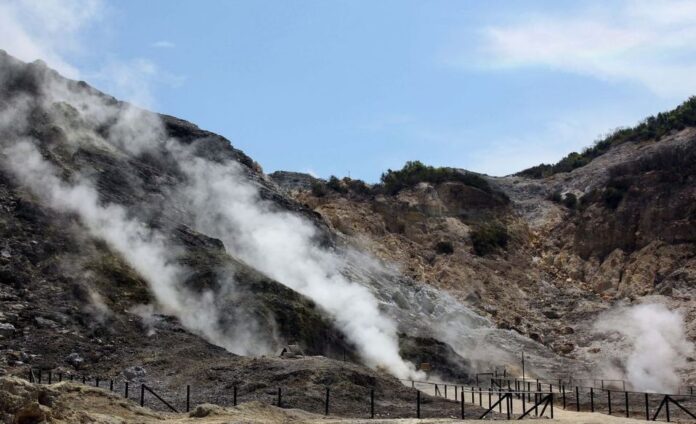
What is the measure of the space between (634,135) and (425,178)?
24875 millimetres

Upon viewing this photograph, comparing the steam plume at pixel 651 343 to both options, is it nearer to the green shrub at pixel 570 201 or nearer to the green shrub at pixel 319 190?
the green shrub at pixel 570 201

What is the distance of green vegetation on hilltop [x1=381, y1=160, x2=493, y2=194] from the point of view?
9328 cm

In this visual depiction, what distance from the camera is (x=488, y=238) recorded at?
85.4 meters

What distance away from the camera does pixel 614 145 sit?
343 ft

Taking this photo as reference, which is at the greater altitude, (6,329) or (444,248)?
(444,248)

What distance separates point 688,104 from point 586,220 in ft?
80.0

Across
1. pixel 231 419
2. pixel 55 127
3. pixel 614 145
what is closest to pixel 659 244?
pixel 614 145

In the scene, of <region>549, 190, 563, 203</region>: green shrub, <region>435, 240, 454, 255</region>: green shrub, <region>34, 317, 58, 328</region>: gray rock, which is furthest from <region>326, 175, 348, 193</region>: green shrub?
A: <region>34, 317, 58, 328</region>: gray rock

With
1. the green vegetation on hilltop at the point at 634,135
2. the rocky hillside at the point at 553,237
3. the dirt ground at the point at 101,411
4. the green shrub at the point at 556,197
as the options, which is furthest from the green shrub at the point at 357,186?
the dirt ground at the point at 101,411

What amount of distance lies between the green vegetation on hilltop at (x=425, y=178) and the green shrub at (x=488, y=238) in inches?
322

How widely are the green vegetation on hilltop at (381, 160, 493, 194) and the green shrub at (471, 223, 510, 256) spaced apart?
8166 millimetres

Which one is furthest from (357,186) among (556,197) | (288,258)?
(288,258)

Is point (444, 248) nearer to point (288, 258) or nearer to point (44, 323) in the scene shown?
point (288, 258)

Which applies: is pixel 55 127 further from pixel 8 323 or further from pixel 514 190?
pixel 514 190
